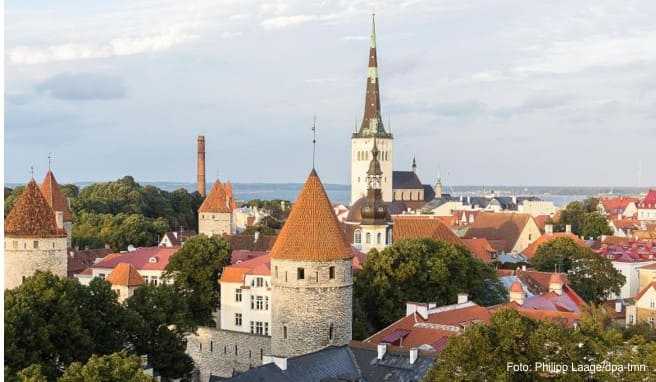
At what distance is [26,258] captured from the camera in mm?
35719

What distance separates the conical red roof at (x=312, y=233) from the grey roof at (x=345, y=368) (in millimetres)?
3052

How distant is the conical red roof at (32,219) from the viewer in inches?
1410

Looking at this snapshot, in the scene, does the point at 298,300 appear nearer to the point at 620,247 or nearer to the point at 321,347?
the point at 321,347

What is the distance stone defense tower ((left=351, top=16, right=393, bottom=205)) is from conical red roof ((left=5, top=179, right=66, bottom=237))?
206 ft

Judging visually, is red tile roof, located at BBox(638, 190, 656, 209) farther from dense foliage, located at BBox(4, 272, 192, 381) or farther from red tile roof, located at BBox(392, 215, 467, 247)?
dense foliage, located at BBox(4, 272, 192, 381)

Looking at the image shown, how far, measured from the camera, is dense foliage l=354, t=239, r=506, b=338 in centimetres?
3716

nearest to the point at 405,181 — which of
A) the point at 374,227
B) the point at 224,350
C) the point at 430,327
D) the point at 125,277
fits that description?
the point at 374,227

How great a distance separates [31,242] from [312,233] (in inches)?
537

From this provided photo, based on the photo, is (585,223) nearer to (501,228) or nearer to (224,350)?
(501,228)

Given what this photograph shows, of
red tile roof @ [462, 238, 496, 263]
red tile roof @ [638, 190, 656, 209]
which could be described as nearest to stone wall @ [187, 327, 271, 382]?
red tile roof @ [462, 238, 496, 263]

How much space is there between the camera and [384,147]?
103188 millimetres

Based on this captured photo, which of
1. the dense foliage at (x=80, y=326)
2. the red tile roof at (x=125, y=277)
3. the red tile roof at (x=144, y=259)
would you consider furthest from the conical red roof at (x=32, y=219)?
the red tile roof at (x=144, y=259)

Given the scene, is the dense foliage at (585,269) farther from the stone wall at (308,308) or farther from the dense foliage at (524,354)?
the dense foliage at (524,354)

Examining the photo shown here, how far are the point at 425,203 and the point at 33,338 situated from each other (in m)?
93.0
